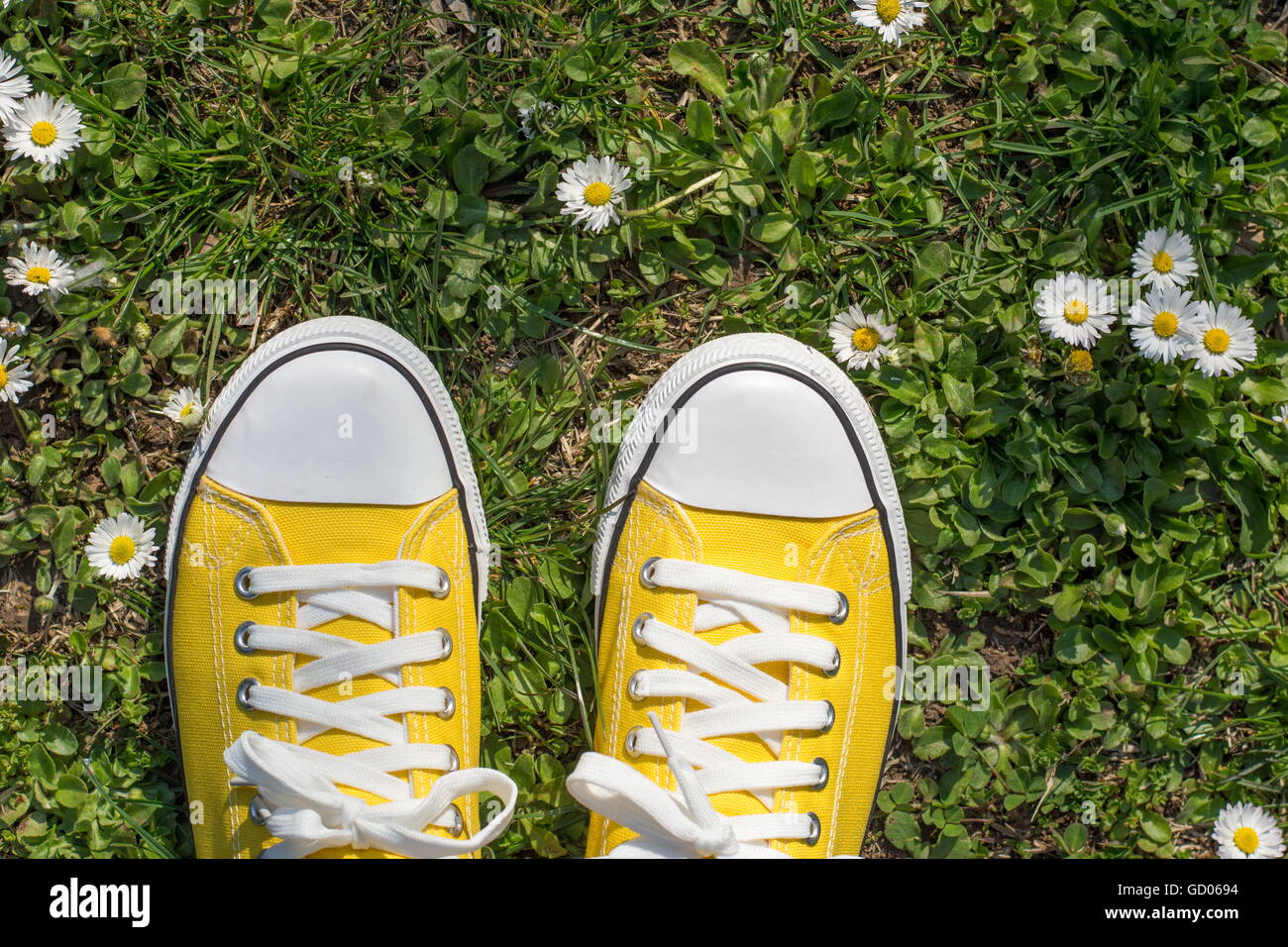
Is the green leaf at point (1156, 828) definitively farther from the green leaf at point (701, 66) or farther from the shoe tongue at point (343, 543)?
the green leaf at point (701, 66)

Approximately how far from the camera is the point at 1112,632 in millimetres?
1619

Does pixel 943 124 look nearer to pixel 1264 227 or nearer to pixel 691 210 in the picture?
→ pixel 691 210

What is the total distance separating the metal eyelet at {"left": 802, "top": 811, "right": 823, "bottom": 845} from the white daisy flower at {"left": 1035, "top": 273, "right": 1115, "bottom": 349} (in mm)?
882

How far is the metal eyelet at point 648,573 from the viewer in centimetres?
152

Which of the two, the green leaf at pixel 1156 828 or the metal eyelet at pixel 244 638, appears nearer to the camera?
the metal eyelet at pixel 244 638

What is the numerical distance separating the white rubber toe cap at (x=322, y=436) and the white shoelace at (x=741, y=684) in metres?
0.45

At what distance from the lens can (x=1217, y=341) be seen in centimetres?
151

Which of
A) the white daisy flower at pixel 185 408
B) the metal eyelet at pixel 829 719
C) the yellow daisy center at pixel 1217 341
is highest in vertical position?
the white daisy flower at pixel 185 408

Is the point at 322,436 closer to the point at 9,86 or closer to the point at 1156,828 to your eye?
the point at 9,86

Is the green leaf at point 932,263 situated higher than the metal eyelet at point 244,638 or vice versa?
the green leaf at point 932,263

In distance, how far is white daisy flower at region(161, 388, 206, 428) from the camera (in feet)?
5.04

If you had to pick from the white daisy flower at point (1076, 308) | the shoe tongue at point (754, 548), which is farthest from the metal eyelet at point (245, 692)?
the white daisy flower at point (1076, 308)

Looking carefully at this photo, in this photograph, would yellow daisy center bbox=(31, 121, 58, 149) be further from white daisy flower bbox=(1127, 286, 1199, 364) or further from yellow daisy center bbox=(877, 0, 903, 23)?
white daisy flower bbox=(1127, 286, 1199, 364)

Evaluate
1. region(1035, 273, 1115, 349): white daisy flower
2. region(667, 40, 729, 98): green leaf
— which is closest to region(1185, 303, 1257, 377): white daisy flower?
region(1035, 273, 1115, 349): white daisy flower
